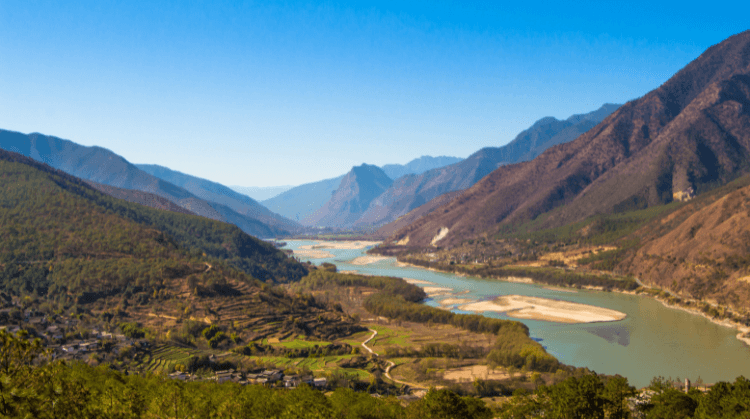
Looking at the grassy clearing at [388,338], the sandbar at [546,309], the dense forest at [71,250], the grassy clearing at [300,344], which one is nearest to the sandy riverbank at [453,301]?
the sandbar at [546,309]

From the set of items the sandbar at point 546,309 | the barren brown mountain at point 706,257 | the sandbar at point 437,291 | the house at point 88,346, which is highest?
the barren brown mountain at point 706,257

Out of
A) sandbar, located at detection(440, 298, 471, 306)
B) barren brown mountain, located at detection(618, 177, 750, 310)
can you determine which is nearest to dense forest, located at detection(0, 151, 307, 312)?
sandbar, located at detection(440, 298, 471, 306)

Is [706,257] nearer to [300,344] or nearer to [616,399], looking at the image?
[300,344]

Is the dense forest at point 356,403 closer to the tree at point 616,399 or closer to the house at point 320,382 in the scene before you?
the tree at point 616,399

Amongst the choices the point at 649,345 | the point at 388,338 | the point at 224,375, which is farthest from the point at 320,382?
the point at 649,345

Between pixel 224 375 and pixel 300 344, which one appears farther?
pixel 300 344

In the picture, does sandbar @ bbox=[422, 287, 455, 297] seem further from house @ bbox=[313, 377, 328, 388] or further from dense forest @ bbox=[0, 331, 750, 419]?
dense forest @ bbox=[0, 331, 750, 419]

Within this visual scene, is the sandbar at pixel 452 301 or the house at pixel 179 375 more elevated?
the sandbar at pixel 452 301

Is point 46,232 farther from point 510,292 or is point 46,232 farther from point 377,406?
point 510,292
